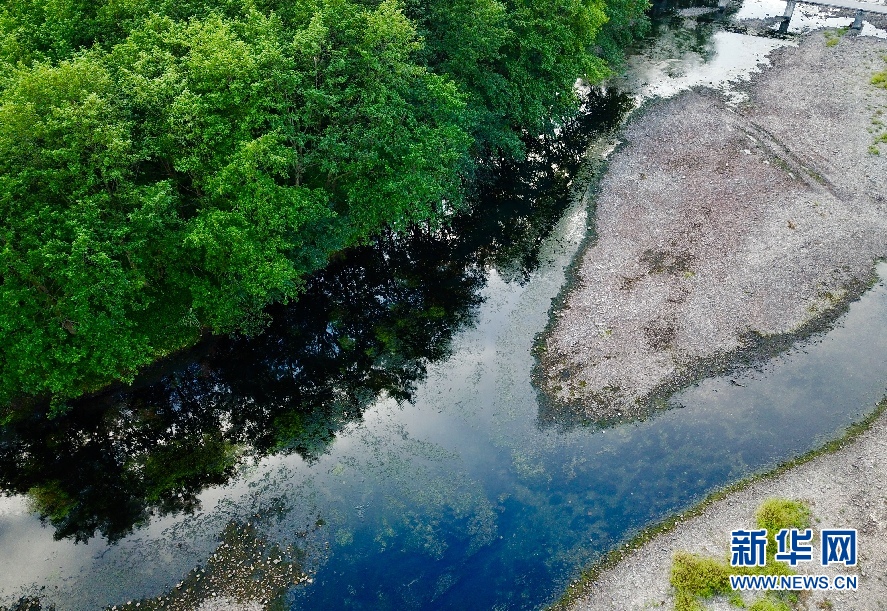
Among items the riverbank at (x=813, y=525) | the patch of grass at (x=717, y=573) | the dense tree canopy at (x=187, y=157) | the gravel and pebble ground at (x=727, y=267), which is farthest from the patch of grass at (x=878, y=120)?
the patch of grass at (x=717, y=573)

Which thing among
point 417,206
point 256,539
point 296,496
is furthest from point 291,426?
point 417,206

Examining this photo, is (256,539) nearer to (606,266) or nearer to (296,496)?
(296,496)

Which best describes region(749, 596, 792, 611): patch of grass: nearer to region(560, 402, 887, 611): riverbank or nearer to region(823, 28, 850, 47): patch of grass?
region(560, 402, 887, 611): riverbank

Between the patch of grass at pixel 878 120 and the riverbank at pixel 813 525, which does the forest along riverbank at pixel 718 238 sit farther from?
the riverbank at pixel 813 525

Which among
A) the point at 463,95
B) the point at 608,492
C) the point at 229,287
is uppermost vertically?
the point at 463,95

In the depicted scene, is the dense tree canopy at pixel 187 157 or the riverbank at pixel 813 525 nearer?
the riverbank at pixel 813 525

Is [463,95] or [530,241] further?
[530,241]

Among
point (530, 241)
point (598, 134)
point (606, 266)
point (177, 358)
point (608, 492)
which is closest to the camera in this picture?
point (608, 492)
